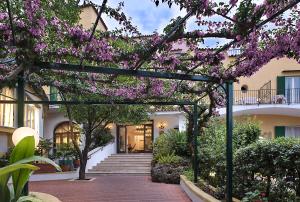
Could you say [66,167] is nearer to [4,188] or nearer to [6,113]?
[6,113]

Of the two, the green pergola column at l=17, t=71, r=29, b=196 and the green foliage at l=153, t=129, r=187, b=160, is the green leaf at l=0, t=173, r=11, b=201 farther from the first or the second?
the green foliage at l=153, t=129, r=187, b=160

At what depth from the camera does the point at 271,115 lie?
26375 mm

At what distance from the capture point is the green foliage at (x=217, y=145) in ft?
34.8

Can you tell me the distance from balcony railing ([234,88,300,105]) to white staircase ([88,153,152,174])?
6542 millimetres

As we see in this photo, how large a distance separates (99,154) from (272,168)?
57.2 ft

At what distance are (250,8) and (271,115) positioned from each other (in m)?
22.3

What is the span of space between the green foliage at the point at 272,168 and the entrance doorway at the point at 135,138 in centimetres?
2077

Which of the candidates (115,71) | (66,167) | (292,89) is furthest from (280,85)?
(115,71)

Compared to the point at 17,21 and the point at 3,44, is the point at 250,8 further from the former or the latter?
the point at 3,44

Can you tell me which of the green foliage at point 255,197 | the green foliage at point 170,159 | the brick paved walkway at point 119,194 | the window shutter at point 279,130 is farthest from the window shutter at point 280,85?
the green foliage at point 255,197

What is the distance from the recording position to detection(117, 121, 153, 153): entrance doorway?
2920 cm

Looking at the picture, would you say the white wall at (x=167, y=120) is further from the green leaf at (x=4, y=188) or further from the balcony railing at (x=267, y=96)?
the green leaf at (x=4, y=188)

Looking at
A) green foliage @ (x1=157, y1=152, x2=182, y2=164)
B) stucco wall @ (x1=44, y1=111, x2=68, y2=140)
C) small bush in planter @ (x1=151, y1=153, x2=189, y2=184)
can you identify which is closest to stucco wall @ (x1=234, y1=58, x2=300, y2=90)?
green foliage @ (x1=157, y1=152, x2=182, y2=164)

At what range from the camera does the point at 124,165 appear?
76.7 feet
